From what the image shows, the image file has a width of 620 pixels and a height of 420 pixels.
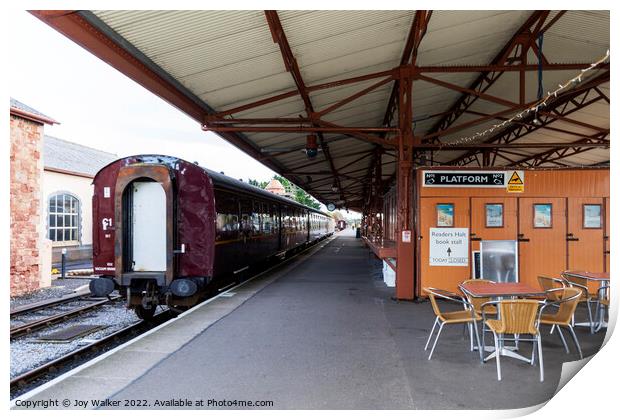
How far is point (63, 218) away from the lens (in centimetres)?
1931

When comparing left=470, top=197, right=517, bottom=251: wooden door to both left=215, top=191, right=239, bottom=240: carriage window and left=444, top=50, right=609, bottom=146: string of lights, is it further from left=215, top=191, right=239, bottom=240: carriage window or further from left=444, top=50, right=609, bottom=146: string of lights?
left=215, top=191, right=239, bottom=240: carriage window

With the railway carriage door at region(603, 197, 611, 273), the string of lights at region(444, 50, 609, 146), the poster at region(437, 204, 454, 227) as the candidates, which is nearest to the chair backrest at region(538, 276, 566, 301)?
the poster at region(437, 204, 454, 227)

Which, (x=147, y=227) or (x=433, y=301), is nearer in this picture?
(x=433, y=301)

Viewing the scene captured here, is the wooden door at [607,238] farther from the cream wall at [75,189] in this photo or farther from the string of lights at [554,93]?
the cream wall at [75,189]

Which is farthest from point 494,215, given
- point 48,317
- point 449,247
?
point 48,317

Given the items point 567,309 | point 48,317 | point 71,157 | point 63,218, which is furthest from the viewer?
point 71,157

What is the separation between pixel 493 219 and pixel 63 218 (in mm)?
18080

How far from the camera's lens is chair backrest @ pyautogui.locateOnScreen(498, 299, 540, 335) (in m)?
4.38

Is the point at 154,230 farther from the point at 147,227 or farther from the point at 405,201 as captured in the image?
the point at 405,201

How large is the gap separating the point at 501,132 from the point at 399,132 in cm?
800

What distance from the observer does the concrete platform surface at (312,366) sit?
3.93 metres

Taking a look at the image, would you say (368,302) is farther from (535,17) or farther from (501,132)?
(501,132)

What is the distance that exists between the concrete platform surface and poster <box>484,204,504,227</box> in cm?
247

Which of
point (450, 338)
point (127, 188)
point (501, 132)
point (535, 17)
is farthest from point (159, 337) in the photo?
point (501, 132)
